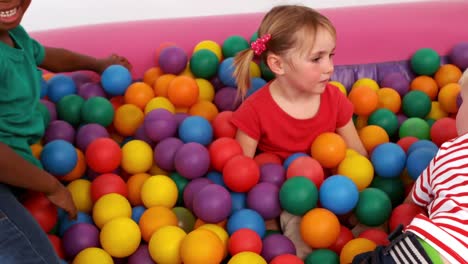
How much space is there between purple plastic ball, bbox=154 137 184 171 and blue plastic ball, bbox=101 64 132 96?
0.26 m

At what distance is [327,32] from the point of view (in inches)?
48.9

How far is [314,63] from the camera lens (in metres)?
1.26

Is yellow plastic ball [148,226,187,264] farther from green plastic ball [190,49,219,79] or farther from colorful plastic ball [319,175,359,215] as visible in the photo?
green plastic ball [190,49,219,79]

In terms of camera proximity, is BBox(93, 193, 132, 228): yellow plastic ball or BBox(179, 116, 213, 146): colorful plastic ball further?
BBox(179, 116, 213, 146): colorful plastic ball

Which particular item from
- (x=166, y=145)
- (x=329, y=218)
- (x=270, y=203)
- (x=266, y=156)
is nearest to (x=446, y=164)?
(x=329, y=218)

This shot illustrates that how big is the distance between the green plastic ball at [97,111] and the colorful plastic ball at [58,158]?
0.17 metres

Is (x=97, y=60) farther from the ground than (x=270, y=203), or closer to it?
farther from the ground

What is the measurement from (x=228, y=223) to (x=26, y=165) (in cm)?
41

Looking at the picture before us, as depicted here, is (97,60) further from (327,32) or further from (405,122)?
(405,122)

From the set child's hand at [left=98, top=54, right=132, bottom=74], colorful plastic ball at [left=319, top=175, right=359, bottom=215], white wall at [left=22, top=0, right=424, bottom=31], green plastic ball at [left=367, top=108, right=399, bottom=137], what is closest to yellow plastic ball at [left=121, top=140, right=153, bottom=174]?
child's hand at [left=98, top=54, right=132, bottom=74]

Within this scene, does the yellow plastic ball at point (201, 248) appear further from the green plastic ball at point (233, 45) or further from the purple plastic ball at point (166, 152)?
the green plastic ball at point (233, 45)

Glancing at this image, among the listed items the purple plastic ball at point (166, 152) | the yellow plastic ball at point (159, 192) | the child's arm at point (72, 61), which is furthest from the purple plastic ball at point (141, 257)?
the child's arm at point (72, 61)

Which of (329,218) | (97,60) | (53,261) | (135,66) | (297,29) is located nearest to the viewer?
(53,261)

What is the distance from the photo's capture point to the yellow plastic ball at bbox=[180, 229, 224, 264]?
3.49 feet
